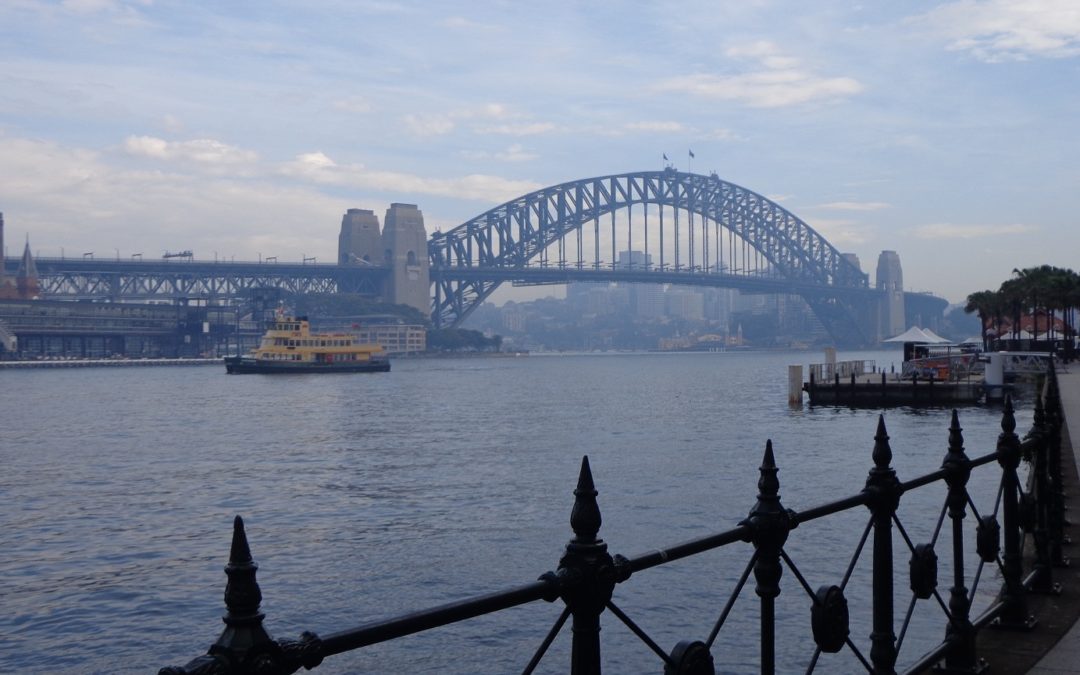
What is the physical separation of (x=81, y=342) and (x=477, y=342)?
63104mm

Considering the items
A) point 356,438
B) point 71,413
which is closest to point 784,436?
point 356,438

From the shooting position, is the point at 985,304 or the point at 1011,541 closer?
the point at 1011,541

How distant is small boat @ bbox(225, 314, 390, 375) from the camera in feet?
372

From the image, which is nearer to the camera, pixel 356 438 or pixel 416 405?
pixel 356 438

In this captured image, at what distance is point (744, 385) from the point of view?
294ft

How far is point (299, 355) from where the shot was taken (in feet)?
374

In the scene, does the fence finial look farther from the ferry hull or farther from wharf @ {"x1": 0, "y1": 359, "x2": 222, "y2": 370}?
wharf @ {"x1": 0, "y1": 359, "x2": 222, "y2": 370}

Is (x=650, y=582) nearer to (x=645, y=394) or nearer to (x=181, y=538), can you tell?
(x=181, y=538)

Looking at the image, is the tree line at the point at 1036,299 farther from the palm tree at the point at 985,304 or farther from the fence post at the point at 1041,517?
the fence post at the point at 1041,517

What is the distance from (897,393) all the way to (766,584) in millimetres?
56269

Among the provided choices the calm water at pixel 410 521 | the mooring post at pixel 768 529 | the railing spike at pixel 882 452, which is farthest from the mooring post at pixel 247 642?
the calm water at pixel 410 521

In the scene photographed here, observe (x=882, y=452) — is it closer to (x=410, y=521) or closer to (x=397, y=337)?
(x=410, y=521)

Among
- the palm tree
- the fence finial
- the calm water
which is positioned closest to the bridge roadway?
the fence finial

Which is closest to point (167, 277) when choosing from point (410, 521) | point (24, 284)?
point (24, 284)
